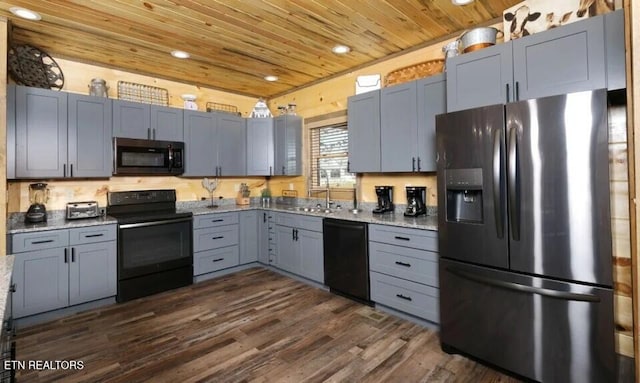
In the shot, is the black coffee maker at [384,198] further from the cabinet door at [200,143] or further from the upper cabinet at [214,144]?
the cabinet door at [200,143]

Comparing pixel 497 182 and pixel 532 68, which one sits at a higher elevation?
pixel 532 68

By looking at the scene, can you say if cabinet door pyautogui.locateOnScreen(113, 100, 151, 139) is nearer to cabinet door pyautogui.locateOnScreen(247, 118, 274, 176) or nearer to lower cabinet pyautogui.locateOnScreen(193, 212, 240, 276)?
lower cabinet pyautogui.locateOnScreen(193, 212, 240, 276)

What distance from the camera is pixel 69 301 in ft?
9.91

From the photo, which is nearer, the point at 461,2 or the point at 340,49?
the point at 461,2

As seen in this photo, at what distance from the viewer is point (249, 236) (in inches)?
177

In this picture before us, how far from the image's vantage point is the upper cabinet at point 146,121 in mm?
3598

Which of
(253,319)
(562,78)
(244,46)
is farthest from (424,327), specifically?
(244,46)

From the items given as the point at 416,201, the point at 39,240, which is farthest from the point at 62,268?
the point at 416,201

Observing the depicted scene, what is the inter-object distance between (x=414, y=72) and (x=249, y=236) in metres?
3.02

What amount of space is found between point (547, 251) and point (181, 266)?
3.63 meters

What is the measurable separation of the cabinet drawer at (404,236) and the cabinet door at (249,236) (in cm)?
206

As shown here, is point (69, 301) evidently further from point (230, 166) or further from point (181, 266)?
point (230, 166)

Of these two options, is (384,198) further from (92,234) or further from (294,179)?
(92,234)

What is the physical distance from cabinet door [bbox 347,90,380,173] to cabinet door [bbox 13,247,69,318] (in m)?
3.10
